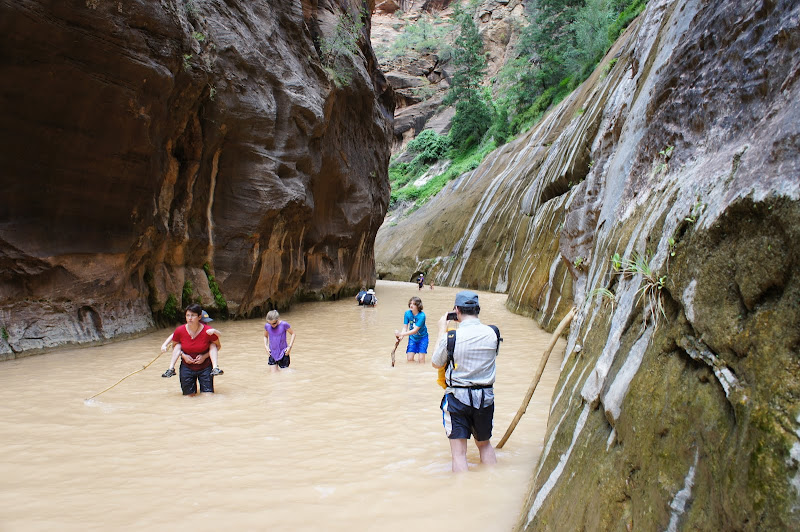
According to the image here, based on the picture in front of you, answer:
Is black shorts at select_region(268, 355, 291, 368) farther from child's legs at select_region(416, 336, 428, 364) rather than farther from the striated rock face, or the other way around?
the striated rock face

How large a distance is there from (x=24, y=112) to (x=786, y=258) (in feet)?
32.6

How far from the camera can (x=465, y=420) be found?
12.0 feet

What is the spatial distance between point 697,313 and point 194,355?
5523 mm

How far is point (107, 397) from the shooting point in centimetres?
585

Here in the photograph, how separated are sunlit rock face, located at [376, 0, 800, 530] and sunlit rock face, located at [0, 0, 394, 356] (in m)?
8.31

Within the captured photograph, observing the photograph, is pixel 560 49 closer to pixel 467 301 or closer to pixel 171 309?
pixel 171 309

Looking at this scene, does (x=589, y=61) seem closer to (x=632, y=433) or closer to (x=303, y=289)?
(x=303, y=289)

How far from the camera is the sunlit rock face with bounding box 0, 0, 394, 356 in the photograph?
26.2 feet

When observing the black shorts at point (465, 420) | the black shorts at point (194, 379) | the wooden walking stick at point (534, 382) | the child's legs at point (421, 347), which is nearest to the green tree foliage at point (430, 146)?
the child's legs at point (421, 347)

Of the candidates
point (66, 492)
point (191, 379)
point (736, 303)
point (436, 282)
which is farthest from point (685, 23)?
point (436, 282)

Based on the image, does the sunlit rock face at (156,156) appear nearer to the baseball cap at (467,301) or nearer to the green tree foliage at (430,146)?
the baseball cap at (467,301)

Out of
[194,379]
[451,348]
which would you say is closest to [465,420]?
[451,348]

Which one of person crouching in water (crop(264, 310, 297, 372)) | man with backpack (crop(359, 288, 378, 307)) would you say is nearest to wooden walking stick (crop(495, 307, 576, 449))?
person crouching in water (crop(264, 310, 297, 372))

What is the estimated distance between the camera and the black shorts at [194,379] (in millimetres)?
5941
